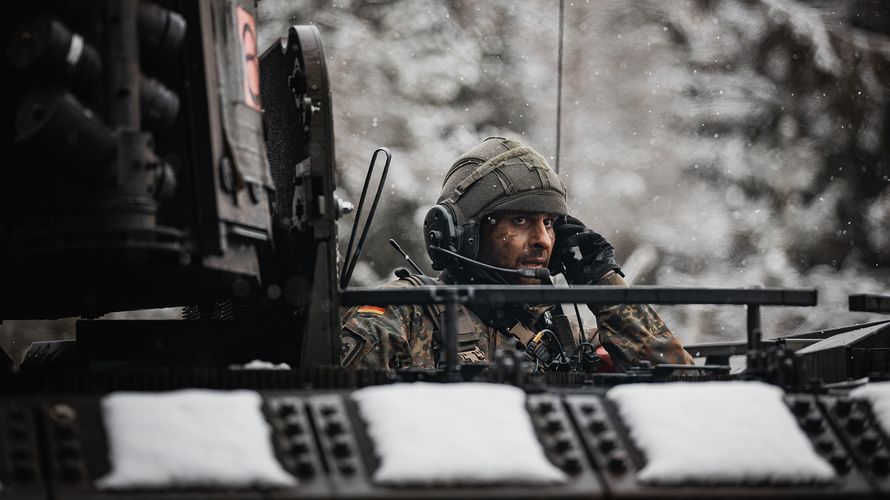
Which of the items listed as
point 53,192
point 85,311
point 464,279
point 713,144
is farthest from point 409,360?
point 713,144

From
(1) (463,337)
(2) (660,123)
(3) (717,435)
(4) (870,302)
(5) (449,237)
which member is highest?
(2) (660,123)

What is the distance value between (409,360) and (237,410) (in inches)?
126

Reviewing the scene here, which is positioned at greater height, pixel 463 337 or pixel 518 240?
pixel 518 240

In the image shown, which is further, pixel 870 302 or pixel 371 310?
pixel 371 310

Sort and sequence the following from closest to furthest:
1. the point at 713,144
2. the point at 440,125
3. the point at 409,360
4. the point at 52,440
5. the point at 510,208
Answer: the point at 52,440 < the point at 409,360 < the point at 510,208 < the point at 440,125 < the point at 713,144

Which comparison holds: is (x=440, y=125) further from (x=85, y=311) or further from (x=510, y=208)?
(x=85, y=311)

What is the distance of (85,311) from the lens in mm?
5309

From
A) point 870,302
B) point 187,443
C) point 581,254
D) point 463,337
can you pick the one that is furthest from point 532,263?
point 187,443

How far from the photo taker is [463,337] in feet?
22.8

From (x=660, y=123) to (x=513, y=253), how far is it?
8.07 metres

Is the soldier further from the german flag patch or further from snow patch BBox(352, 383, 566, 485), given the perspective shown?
snow patch BBox(352, 383, 566, 485)

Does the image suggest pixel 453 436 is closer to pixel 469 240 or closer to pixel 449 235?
pixel 449 235

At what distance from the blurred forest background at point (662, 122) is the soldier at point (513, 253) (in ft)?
20.9

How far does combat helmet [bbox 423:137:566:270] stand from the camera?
725 centimetres
